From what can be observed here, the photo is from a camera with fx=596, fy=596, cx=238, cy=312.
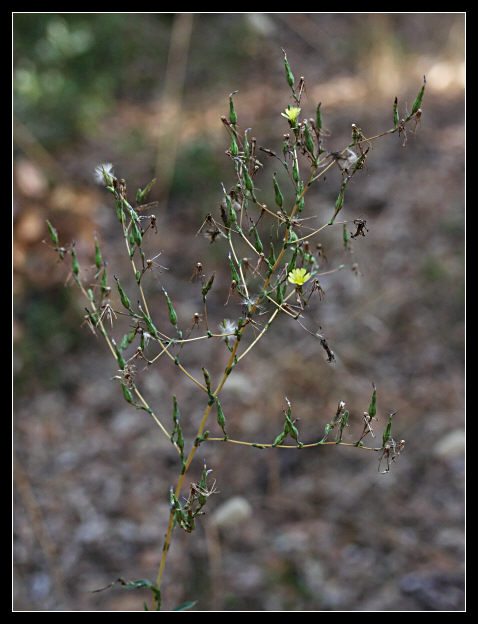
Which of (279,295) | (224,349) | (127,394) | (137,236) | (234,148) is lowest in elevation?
(127,394)

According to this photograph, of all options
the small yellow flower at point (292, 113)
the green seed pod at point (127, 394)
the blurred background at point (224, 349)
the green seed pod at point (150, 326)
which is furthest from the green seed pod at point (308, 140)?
the blurred background at point (224, 349)

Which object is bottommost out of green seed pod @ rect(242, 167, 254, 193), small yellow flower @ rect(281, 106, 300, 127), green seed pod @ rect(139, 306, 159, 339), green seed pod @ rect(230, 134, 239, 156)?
green seed pod @ rect(139, 306, 159, 339)

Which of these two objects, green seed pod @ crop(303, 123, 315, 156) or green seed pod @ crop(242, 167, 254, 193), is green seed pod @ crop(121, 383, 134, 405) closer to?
green seed pod @ crop(242, 167, 254, 193)

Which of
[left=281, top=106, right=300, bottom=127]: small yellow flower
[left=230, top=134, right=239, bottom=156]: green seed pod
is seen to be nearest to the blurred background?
[left=230, top=134, right=239, bottom=156]: green seed pod

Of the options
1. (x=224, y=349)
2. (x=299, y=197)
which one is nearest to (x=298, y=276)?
(x=299, y=197)

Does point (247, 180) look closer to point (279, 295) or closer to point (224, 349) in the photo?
point (279, 295)

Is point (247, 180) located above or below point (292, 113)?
below

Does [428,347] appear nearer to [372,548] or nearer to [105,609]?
[372,548]
